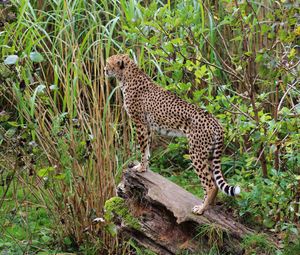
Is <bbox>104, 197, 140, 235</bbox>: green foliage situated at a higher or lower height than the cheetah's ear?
lower

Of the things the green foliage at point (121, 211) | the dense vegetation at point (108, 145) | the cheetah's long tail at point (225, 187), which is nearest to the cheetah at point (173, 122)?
the cheetah's long tail at point (225, 187)

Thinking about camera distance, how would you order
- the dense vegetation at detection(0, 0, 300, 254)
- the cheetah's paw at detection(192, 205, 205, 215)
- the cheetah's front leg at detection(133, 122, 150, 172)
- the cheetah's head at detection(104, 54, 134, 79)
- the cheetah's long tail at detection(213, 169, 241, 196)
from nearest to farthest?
1. the dense vegetation at detection(0, 0, 300, 254)
2. the cheetah's long tail at detection(213, 169, 241, 196)
3. the cheetah's paw at detection(192, 205, 205, 215)
4. the cheetah's front leg at detection(133, 122, 150, 172)
5. the cheetah's head at detection(104, 54, 134, 79)

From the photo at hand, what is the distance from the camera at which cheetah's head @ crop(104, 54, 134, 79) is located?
18.4 ft

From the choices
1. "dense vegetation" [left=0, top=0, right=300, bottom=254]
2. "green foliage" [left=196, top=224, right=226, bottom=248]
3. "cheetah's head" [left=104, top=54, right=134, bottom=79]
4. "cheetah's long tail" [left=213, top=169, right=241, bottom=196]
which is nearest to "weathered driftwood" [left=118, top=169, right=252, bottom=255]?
"green foliage" [left=196, top=224, right=226, bottom=248]

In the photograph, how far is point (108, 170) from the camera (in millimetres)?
5258

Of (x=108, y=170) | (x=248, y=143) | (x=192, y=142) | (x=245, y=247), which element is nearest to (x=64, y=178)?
(x=108, y=170)

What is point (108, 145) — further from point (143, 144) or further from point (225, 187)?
point (225, 187)

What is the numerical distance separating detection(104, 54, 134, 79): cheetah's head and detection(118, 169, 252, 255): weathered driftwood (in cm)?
89

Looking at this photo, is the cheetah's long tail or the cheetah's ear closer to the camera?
the cheetah's long tail

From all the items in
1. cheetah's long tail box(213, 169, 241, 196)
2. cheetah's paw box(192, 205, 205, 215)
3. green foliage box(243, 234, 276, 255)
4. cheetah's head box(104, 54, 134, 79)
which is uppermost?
cheetah's head box(104, 54, 134, 79)

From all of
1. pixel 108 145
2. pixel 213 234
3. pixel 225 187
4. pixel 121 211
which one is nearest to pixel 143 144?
pixel 108 145

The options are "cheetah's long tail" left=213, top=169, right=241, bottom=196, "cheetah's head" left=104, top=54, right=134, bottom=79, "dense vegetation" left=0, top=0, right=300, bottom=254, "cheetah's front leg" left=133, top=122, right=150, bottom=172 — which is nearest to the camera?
"dense vegetation" left=0, top=0, right=300, bottom=254

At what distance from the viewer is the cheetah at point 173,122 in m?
5.00

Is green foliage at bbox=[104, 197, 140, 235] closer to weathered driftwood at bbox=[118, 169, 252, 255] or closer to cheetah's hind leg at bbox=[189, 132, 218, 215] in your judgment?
weathered driftwood at bbox=[118, 169, 252, 255]
